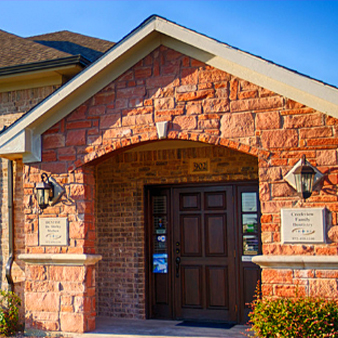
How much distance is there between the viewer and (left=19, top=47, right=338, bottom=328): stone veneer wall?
631cm

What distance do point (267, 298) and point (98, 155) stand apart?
2988 mm

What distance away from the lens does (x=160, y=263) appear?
8969 mm

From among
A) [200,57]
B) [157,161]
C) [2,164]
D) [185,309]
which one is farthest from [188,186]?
[2,164]

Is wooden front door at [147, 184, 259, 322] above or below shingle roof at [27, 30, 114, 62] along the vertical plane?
below

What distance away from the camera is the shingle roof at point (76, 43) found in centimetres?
1017

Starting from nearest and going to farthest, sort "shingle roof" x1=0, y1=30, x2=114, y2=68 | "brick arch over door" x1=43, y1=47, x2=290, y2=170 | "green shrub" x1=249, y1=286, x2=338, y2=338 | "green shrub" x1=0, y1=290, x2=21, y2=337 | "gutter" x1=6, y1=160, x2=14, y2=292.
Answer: "green shrub" x1=249, y1=286, x2=338, y2=338, "brick arch over door" x1=43, y1=47, x2=290, y2=170, "green shrub" x1=0, y1=290, x2=21, y2=337, "gutter" x1=6, y1=160, x2=14, y2=292, "shingle roof" x1=0, y1=30, x2=114, y2=68

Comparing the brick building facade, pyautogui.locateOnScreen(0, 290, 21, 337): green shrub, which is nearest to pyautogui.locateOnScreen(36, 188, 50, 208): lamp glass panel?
the brick building facade

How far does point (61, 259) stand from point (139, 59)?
9.93 feet

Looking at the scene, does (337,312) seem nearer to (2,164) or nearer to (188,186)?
(188,186)

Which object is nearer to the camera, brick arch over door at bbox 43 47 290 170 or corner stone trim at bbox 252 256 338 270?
corner stone trim at bbox 252 256 338 270

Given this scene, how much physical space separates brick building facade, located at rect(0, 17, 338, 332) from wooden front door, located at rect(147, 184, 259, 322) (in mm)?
18

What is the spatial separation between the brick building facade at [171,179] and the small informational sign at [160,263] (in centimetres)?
4

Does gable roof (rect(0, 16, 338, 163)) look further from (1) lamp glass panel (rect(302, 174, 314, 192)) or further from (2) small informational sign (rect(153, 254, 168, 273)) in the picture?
(2) small informational sign (rect(153, 254, 168, 273))

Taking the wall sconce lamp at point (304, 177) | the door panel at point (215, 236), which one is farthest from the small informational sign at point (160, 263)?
the wall sconce lamp at point (304, 177)
